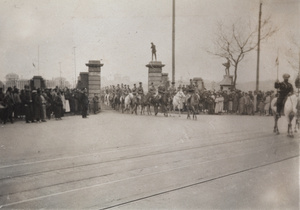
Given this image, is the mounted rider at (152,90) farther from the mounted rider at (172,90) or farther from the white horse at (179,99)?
the white horse at (179,99)

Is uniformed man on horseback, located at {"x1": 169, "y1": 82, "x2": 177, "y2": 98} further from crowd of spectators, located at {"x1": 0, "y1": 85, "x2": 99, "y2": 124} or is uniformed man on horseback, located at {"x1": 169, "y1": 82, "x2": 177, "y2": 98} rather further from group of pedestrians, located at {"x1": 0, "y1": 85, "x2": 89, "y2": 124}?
group of pedestrians, located at {"x1": 0, "y1": 85, "x2": 89, "y2": 124}

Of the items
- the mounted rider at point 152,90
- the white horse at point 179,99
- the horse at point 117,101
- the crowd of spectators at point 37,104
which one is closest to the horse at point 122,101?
the horse at point 117,101

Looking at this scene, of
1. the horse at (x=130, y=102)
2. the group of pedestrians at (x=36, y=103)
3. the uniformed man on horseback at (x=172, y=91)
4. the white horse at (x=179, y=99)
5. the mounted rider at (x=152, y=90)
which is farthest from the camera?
the horse at (x=130, y=102)

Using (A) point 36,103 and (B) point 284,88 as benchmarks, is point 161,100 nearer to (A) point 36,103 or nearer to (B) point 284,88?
(A) point 36,103

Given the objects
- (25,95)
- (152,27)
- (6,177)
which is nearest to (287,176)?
(152,27)

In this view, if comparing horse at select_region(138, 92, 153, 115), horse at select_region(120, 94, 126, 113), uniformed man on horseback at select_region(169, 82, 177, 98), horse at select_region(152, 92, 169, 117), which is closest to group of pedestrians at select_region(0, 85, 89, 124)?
horse at select_region(120, 94, 126, 113)

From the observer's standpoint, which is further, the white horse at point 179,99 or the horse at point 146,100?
the horse at point 146,100

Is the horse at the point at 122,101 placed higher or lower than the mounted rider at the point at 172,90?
lower

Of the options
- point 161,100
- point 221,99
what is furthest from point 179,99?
point 221,99
